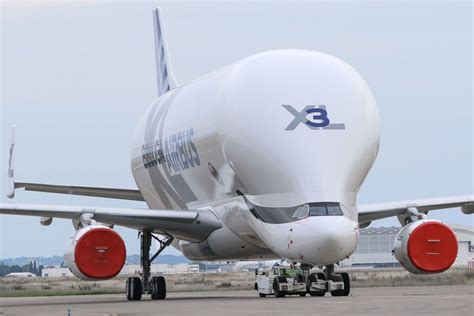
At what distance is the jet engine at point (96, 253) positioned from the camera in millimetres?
29609

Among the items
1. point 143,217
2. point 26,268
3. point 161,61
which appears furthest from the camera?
point 26,268

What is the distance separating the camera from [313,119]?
28.4m

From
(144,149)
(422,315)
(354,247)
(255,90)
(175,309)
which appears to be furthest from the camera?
(144,149)

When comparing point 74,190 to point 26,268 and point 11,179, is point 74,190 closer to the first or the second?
point 11,179

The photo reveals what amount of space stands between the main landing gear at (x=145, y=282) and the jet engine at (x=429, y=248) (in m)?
7.15

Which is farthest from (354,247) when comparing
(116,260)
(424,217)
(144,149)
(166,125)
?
(144,149)

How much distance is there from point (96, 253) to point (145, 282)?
448cm

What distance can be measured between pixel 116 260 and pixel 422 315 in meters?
10.6

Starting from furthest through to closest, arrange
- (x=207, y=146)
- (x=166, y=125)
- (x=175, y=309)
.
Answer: (x=166, y=125), (x=207, y=146), (x=175, y=309)

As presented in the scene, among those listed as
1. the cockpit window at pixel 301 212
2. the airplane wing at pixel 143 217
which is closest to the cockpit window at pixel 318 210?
the cockpit window at pixel 301 212

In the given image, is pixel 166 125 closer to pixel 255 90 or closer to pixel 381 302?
pixel 255 90

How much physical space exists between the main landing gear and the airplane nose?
7.03m

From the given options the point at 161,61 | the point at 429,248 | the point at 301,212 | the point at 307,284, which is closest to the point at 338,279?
the point at 307,284

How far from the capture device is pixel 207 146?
3127 cm
